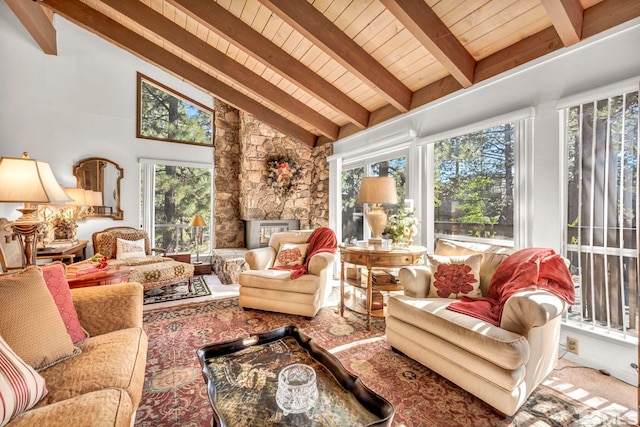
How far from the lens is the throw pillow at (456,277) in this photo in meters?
2.18

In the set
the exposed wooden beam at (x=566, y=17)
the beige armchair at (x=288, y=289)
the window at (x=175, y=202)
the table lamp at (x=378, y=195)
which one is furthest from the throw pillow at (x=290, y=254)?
the exposed wooden beam at (x=566, y=17)

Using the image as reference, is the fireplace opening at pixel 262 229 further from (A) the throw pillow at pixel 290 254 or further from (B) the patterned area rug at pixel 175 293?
(A) the throw pillow at pixel 290 254

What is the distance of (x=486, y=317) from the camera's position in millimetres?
1812

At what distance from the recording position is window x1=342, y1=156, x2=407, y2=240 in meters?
3.83

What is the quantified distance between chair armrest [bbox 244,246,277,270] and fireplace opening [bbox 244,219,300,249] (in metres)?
1.77

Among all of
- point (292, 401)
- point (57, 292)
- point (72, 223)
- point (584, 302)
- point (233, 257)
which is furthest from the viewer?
point (233, 257)

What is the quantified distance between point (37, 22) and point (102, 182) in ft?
7.19

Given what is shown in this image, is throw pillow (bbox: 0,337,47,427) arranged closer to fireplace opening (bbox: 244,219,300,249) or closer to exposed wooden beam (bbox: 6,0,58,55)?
fireplace opening (bbox: 244,219,300,249)

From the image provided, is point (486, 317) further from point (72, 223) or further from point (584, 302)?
point (72, 223)

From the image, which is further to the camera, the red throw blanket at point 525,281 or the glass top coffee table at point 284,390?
the red throw blanket at point 525,281

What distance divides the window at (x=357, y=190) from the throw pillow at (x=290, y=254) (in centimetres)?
138

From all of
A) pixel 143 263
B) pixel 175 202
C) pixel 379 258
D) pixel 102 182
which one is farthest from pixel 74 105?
pixel 379 258

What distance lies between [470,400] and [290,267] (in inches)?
82.1

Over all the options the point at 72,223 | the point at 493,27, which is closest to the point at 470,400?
the point at 493,27
